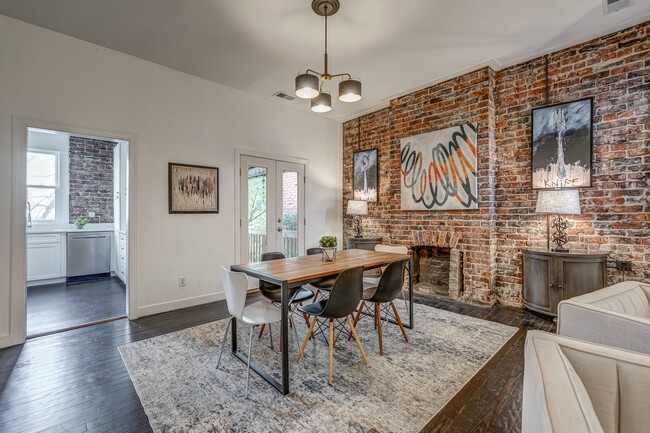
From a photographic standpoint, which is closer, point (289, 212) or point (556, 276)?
point (556, 276)

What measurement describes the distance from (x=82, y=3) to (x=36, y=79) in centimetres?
93

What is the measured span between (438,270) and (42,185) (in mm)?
6914

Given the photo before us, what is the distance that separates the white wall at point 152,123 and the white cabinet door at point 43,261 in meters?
2.61

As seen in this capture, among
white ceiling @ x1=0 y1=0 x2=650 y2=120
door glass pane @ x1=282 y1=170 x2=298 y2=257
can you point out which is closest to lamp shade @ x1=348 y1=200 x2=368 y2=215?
door glass pane @ x1=282 y1=170 x2=298 y2=257

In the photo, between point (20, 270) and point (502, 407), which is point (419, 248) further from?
point (20, 270)

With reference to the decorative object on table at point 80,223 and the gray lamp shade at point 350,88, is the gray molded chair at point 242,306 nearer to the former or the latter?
the gray lamp shade at point 350,88

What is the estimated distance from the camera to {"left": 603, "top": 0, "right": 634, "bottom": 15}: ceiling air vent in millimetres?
2567

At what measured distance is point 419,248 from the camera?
4730mm

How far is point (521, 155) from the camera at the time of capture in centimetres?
369

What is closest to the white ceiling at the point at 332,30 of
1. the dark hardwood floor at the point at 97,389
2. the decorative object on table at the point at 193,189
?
the decorative object on table at the point at 193,189

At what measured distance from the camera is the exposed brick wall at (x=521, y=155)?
2949 millimetres

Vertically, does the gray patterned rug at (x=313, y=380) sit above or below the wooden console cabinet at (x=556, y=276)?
below

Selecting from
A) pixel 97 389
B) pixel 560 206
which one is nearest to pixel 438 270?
pixel 560 206

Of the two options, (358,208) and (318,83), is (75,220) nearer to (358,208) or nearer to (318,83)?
(358,208)
